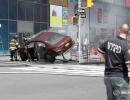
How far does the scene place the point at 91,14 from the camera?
45.7 meters

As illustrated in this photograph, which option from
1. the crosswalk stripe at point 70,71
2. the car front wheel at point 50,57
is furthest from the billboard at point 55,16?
the crosswalk stripe at point 70,71

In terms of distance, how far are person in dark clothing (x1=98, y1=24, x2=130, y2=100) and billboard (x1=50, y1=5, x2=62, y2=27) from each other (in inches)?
1535

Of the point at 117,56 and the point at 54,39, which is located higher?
the point at 117,56

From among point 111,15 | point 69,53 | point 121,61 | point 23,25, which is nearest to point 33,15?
point 23,25

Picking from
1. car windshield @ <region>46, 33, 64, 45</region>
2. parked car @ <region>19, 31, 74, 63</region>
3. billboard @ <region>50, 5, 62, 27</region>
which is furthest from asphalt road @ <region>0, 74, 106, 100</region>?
billboard @ <region>50, 5, 62, 27</region>

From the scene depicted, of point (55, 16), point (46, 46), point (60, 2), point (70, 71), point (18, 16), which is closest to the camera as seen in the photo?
point (70, 71)

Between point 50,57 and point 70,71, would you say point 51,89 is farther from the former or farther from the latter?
point 50,57

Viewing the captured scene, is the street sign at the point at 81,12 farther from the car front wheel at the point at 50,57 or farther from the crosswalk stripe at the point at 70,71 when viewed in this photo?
the crosswalk stripe at the point at 70,71

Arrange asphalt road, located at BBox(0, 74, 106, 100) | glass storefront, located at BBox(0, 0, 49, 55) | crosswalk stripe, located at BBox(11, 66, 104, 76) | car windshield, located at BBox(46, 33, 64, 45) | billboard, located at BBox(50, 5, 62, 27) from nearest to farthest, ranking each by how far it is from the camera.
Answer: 1. asphalt road, located at BBox(0, 74, 106, 100)
2. crosswalk stripe, located at BBox(11, 66, 104, 76)
3. car windshield, located at BBox(46, 33, 64, 45)
4. glass storefront, located at BBox(0, 0, 49, 55)
5. billboard, located at BBox(50, 5, 62, 27)

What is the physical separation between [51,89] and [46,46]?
13.8 meters

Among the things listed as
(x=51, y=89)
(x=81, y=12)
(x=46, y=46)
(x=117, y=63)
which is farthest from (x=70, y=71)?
(x=117, y=63)

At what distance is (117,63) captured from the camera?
702cm

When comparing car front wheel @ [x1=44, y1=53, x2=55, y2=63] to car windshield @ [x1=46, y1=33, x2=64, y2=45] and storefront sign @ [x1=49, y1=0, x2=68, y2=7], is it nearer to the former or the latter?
car windshield @ [x1=46, y1=33, x2=64, y2=45]

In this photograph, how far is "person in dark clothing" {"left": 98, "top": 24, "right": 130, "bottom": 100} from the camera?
6844 millimetres
